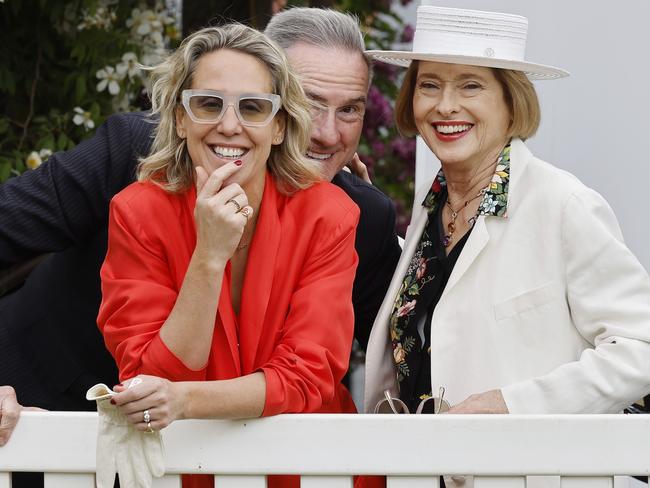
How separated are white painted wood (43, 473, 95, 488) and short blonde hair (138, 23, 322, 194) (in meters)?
0.63

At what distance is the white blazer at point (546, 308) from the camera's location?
2.62 meters

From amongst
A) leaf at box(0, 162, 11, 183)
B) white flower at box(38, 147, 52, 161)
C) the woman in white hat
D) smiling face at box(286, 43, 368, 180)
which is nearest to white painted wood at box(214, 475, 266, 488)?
the woman in white hat

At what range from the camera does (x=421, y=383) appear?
289 cm

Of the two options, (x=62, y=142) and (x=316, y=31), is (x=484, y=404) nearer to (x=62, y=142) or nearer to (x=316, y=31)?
(x=316, y=31)

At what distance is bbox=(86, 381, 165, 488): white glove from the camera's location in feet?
7.32

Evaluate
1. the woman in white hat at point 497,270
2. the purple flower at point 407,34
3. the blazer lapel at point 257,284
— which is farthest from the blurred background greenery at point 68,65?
the blazer lapel at point 257,284

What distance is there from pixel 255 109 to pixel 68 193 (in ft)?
2.01

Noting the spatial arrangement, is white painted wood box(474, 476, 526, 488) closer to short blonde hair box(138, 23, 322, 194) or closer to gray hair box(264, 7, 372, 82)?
short blonde hair box(138, 23, 322, 194)

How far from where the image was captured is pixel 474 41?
2895 mm

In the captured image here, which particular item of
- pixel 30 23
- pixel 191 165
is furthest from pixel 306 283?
pixel 30 23

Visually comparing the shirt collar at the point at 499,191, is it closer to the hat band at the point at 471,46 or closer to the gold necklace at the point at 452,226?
the gold necklace at the point at 452,226

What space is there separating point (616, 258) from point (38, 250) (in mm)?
1352

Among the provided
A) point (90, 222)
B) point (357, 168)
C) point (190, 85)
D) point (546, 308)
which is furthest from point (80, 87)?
point (546, 308)

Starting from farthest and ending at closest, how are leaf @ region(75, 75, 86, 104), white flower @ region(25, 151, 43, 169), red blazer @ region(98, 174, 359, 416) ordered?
leaf @ region(75, 75, 86, 104) < white flower @ region(25, 151, 43, 169) < red blazer @ region(98, 174, 359, 416)
